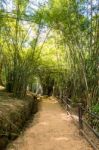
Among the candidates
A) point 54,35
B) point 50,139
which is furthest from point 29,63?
point 50,139

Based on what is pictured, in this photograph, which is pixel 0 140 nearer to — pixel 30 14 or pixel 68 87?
pixel 30 14

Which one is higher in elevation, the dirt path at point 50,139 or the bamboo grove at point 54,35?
the bamboo grove at point 54,35

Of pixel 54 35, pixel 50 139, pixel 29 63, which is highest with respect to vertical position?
pixel 54 35

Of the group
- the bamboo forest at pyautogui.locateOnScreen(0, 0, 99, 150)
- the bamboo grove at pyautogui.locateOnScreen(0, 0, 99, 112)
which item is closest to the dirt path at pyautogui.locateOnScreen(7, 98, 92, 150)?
the bamboo forest at pyautogui.locateOnScreen(0, 0, 99, 150)

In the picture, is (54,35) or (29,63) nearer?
(29,63)

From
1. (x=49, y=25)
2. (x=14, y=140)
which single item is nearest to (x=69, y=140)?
(x=14, y=140)

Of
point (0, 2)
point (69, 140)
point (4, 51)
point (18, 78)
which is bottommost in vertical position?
point (69, 140)

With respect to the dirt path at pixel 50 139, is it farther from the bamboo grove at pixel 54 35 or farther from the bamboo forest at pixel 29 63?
the bamboo grove at pixel 54 35

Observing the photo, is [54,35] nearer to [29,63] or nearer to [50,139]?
[29,63]

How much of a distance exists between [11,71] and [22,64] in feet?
2.00

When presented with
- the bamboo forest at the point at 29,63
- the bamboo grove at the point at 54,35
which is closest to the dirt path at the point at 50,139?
the bamboo forest at the point at 29,63

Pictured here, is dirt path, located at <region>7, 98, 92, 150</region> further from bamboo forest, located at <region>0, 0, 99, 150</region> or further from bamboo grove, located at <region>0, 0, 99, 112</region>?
bamboo grove, located at <region>0, 0, 99, 112</region>

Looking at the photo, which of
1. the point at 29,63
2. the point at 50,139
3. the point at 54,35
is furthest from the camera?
the point at 54,35

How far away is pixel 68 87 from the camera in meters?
16.8
